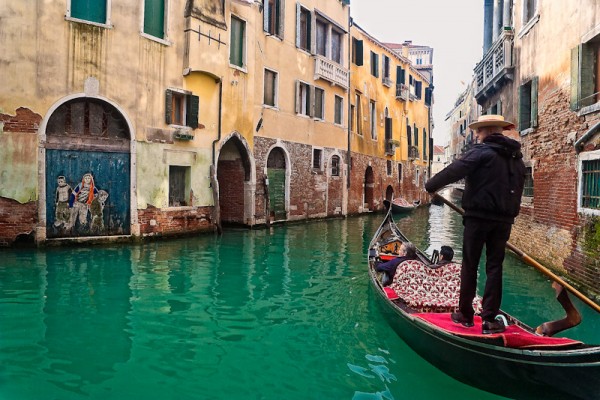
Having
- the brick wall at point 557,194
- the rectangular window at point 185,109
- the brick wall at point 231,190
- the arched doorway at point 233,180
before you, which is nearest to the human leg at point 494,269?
the brick wall at point 557,194

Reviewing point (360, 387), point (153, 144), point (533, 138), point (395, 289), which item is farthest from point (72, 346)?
point (533, 138)

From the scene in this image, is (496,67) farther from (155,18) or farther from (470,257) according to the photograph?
(470,257)

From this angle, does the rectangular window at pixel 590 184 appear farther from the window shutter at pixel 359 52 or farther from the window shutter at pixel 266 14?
the window shutter at pixel 359 52

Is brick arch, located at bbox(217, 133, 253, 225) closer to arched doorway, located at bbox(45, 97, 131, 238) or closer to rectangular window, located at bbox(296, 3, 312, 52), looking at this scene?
arched doorway, located at bbox(45, 97, 131, 238)

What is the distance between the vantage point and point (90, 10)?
930 centimetres

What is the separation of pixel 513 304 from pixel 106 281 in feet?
16.3

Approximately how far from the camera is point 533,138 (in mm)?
8367

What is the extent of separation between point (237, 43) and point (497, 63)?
605 cm

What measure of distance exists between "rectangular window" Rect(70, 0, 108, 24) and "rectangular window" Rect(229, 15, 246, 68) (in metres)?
3.38

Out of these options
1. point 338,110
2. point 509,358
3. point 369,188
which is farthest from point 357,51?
point 509,358

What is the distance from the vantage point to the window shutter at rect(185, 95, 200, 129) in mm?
11148

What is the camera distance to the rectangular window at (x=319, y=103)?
632 inches

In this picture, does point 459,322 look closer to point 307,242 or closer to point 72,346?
point 72,346

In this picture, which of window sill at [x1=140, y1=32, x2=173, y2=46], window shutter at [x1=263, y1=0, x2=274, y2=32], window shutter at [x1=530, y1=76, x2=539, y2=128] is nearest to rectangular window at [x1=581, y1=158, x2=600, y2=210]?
window shutter at [x1=530, y1=76, x2=539, y2=128]
